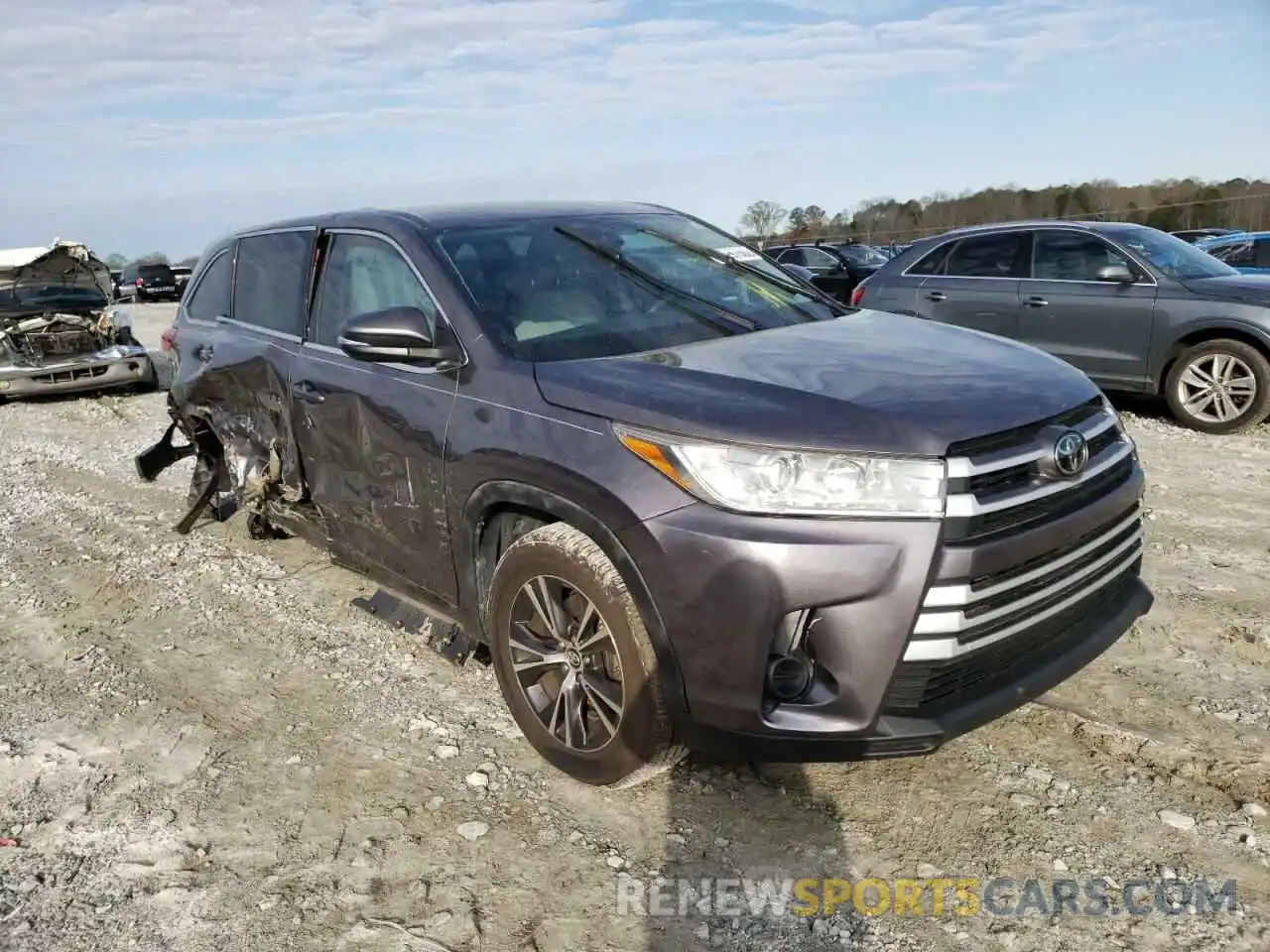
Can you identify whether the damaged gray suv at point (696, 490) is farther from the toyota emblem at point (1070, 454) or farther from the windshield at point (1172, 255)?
the windshield at point (1172, 255)

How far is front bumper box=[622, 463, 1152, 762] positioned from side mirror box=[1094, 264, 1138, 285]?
20.1 ft

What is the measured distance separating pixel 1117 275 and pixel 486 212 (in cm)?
609

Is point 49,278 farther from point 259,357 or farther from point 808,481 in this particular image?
point 808,481

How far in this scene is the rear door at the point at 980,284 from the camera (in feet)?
28.0

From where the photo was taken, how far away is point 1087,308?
26.5 ft

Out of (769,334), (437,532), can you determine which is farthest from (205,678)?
(769,334)

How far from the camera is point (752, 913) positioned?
252 cm

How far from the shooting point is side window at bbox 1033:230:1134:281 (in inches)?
319

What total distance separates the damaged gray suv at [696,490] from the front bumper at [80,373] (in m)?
9.22

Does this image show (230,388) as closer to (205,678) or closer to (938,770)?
(205,678)

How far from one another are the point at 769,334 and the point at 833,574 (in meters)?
1.23

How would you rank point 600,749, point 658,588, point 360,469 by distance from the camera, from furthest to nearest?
point 360,469 < point 600,749 < point 658,588

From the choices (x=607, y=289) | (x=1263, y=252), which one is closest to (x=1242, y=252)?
(x=1263, y=252)

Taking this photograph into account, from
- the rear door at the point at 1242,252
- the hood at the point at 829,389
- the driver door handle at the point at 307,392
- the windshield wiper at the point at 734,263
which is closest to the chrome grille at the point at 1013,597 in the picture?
the hood at the point at 829,389
